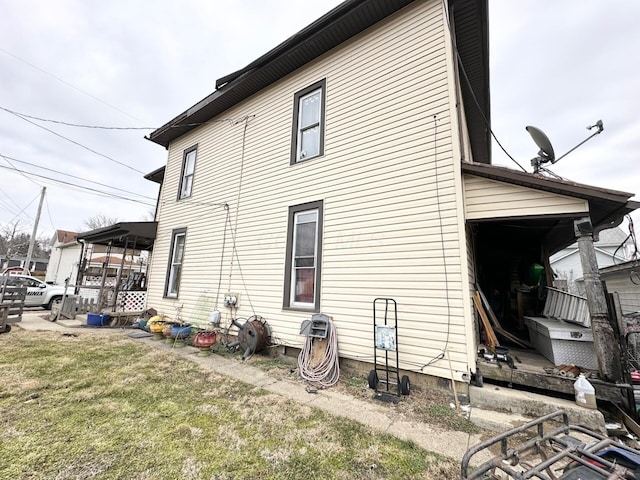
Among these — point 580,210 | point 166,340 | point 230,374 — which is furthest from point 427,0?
point 166,340

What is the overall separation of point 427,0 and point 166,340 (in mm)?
9489

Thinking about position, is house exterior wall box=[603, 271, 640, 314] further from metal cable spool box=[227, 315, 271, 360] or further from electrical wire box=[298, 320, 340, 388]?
metal cable spool box=[227, 315, 271, 360]

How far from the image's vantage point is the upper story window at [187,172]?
8914mm

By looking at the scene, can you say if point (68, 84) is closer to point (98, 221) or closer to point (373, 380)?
point (373, 380)

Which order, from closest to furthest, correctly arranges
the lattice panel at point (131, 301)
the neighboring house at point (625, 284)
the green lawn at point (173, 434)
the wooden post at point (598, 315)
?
the green lawn at point (173, 434), the wooden post at point (598, 315), the lattice panel at point (131, 301), the neighboring house at point (625, 284)

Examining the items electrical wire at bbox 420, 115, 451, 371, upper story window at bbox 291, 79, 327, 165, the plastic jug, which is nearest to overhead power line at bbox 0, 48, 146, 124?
upper story window at bbox 291, 79, 327, 165

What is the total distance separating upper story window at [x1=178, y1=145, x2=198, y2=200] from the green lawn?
600 centimetres

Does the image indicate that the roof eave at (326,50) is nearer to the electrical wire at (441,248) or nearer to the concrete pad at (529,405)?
Answer: the electrical wire at (441,248)

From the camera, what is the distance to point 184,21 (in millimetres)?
8367

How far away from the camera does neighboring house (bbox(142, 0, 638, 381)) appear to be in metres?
3.93

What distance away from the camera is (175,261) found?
8.51 metres

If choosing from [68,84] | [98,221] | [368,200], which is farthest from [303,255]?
[98,221]

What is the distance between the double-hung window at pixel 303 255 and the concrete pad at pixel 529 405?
9.86ft

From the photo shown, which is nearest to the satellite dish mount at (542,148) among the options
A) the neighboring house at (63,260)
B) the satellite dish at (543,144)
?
the satellite dish at (543,144)
